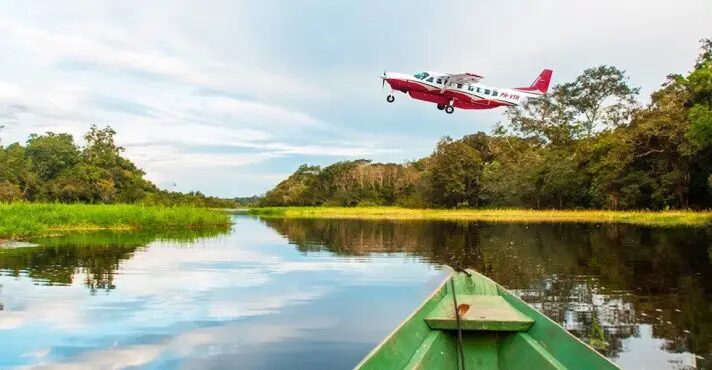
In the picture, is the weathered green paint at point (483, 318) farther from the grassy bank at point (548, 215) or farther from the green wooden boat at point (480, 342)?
the grassy bank at point (548, 215)

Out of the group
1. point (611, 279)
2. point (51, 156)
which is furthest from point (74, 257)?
point (51, 156)

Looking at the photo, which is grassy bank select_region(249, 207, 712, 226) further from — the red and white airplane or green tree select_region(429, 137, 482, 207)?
the red and white airplane

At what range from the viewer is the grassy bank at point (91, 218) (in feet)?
71.2

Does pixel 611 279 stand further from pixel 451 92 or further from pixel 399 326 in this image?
pixel 399 326

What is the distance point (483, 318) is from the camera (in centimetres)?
477

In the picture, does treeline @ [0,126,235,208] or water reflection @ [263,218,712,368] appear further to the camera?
treeline @ [0,126,235,208]

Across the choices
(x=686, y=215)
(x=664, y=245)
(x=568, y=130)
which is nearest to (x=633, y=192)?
(x=686, y=215)

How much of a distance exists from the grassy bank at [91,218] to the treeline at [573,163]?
84.6 ft

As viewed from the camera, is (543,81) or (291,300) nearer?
(291,300)

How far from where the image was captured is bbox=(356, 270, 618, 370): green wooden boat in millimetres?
4098

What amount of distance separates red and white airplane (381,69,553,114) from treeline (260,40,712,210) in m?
18.1

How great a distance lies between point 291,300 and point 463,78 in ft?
29.5

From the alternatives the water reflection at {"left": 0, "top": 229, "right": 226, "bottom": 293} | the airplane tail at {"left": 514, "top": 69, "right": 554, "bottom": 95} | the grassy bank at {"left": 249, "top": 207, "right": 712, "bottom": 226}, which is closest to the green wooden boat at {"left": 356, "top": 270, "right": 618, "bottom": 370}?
the water reflection at {"left": 0, "top": 229, "right": 226, "bottom": 293}

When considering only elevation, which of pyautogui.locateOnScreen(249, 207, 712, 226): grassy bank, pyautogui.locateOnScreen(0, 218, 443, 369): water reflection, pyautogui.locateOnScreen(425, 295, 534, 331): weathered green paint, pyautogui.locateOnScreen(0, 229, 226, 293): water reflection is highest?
pyautogui.locateOnScreen(249, 207, 712, 226): grassy bank
